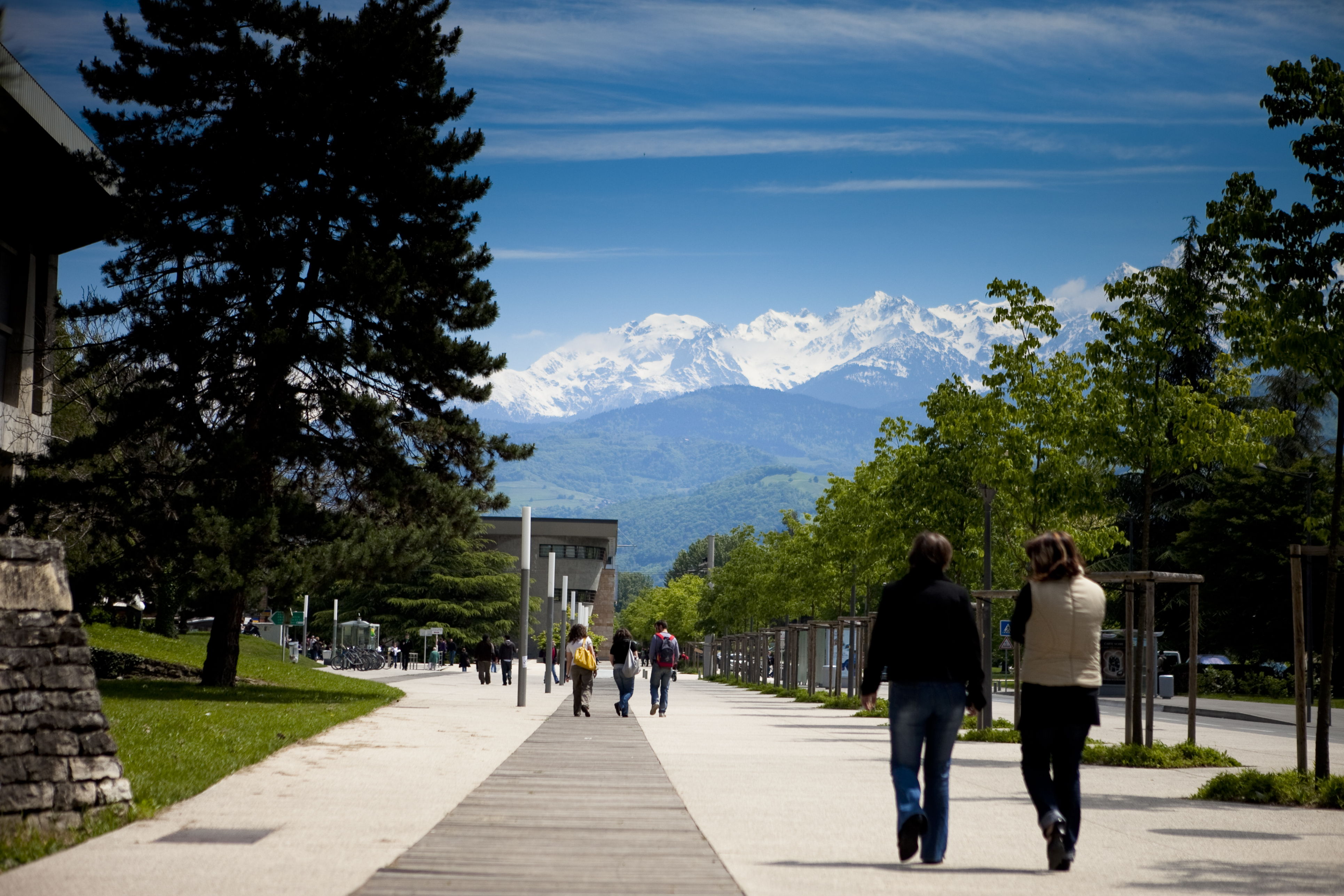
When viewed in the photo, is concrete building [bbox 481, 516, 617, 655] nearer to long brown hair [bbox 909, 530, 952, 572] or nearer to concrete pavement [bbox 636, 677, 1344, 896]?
concrete pavement [bbox 636, 677, 1344, 896]

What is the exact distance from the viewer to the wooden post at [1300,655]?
11539 mm

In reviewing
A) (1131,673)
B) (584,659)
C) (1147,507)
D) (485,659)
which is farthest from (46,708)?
(485,659)

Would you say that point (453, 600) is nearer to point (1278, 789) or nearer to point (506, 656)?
point (506, 656)

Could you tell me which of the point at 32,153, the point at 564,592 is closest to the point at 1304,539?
the point at 564,592

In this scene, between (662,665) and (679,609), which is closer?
(662,665)

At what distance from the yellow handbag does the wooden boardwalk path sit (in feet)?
31.7

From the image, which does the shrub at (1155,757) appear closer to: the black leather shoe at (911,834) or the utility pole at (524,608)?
the black leather shoe at (911,834)

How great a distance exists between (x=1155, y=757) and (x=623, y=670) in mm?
11196

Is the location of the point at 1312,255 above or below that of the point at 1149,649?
above

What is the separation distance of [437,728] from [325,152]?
11.2 meters

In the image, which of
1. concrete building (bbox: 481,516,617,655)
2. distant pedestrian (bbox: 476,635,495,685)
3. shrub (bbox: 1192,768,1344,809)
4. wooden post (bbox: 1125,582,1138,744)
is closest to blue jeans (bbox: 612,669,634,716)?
wooden post (bbox: 1125,582,1138,744)

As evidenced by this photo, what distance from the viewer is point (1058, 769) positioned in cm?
742

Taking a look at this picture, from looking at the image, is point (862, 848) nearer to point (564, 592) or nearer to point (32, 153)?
point (32, 153)

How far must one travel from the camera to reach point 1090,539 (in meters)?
20.7
